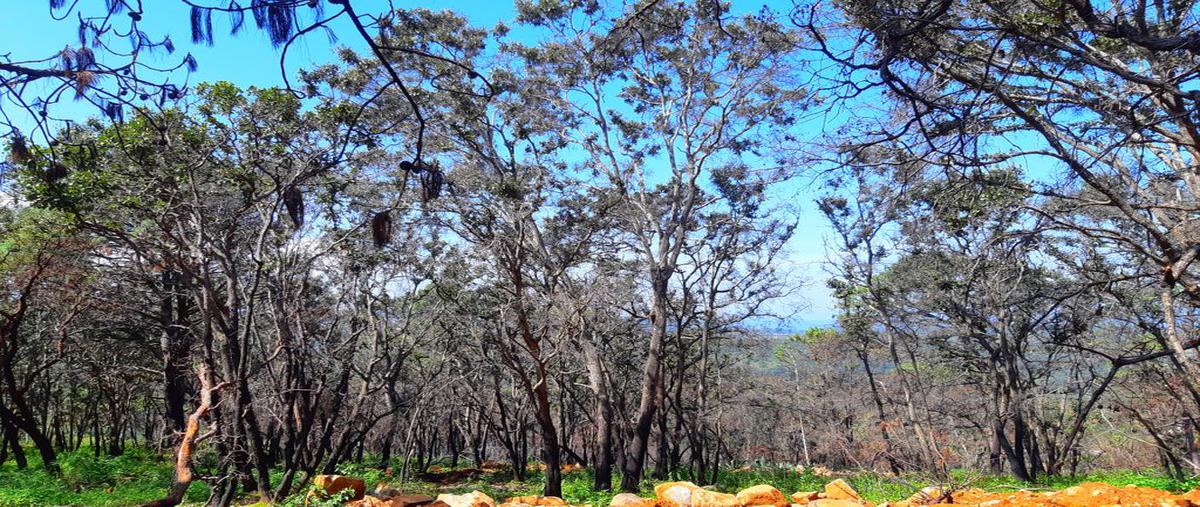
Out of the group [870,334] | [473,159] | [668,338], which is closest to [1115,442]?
[870,334]

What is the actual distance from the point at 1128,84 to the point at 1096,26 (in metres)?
2.71

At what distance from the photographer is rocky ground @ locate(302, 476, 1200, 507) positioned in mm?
5888

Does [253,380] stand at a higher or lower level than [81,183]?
lower

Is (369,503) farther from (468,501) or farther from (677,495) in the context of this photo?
(677,495)

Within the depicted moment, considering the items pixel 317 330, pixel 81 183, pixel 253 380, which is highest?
pixel 81 183

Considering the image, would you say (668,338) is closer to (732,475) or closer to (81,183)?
(732,475)

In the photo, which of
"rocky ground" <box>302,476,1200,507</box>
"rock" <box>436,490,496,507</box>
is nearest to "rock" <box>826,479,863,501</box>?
"rocky ground" <box>302,476,1200,507</box>

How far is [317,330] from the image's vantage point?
13250 millimetres

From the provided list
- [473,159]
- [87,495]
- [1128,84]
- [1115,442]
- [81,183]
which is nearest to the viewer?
[1128,84]

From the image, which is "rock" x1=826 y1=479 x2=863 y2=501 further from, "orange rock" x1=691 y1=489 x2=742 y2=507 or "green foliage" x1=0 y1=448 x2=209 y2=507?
"green foliage" x1=0 y1=448 x2=209 y2=507

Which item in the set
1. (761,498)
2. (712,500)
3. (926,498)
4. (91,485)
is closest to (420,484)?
(91,485)

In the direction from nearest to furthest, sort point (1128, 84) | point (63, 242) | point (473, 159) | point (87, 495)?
1. point (1128, 84)
2. point (63, 242)
3. point (87, 495)
4. point (473, 159)

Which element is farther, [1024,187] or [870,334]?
[870,334]

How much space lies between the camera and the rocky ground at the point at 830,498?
589 centimetres
